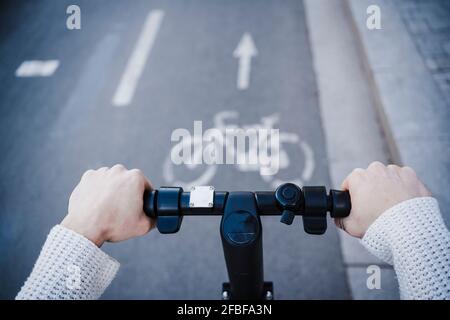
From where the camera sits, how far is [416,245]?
3.28 feet

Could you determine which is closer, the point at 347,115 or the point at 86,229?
the point at 86,229

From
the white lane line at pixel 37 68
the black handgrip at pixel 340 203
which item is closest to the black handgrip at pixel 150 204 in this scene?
the black handgrip at pixel 340 203

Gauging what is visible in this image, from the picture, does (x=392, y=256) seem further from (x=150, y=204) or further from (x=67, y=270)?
(x=67, y=270)

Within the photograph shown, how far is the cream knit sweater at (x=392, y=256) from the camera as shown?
952 millimetres

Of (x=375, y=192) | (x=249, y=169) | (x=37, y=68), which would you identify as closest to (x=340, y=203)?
(x=375, y=192)

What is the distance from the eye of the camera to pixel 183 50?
15.4 feet

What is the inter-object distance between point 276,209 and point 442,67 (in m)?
2.57

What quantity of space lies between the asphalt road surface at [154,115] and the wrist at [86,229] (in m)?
1.73

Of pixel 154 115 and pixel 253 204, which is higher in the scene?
pixel 253 204

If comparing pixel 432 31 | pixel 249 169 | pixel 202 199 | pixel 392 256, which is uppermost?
pixel 202 199

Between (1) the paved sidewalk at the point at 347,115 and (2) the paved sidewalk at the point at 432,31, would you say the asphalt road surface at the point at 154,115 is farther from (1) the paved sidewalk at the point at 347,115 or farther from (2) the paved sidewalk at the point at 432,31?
(2) the paved sidewalk at the point at 432,31

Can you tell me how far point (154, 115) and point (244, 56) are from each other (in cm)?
149

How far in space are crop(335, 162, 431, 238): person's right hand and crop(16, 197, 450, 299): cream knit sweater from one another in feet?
0.15

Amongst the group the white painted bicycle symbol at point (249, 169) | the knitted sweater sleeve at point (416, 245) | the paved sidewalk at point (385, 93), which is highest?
the knitted sweater sleeve at point (416, 245)
